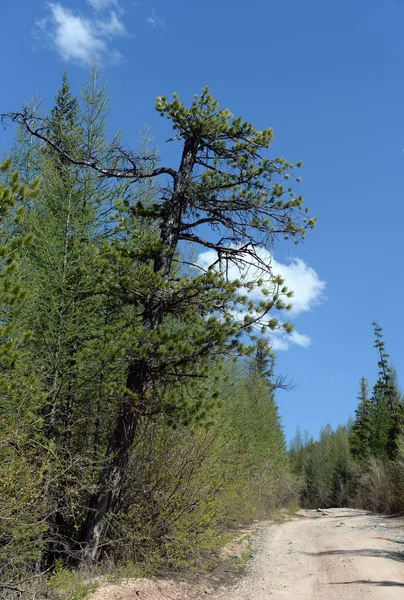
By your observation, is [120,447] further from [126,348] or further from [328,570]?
[328,570]

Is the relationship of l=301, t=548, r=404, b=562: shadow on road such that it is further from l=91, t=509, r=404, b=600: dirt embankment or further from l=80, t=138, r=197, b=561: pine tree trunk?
l=80, t=138, r=197, b=561: pine tree trunk

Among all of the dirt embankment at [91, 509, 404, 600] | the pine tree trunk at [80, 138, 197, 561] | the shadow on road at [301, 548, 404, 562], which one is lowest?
the dirt embankment at [91, 509, 404, 600]

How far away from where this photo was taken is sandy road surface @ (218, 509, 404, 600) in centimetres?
877

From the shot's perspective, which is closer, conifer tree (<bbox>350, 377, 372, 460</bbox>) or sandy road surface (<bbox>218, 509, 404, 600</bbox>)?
sandy road surface (<bbox>218, 509, 404, 600</bbox>)

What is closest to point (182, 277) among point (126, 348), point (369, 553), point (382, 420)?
point (126, 348)

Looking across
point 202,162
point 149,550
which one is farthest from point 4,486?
point 202,162

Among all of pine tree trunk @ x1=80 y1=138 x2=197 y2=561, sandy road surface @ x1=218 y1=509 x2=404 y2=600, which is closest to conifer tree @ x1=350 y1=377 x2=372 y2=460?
sandy road surface @ x1=218 y1=509 x2=404 y2=600

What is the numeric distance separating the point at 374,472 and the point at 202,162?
29311mm

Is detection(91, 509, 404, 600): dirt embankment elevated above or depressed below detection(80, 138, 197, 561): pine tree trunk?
below

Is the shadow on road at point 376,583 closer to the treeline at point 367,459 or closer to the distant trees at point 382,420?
the treeline at point 367,459

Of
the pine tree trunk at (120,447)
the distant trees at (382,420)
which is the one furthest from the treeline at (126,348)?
the distant trees at (382,420)

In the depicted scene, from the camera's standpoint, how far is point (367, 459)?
147 ft

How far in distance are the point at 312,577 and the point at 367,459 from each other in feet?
124

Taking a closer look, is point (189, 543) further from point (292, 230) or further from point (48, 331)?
point (292, 230)
